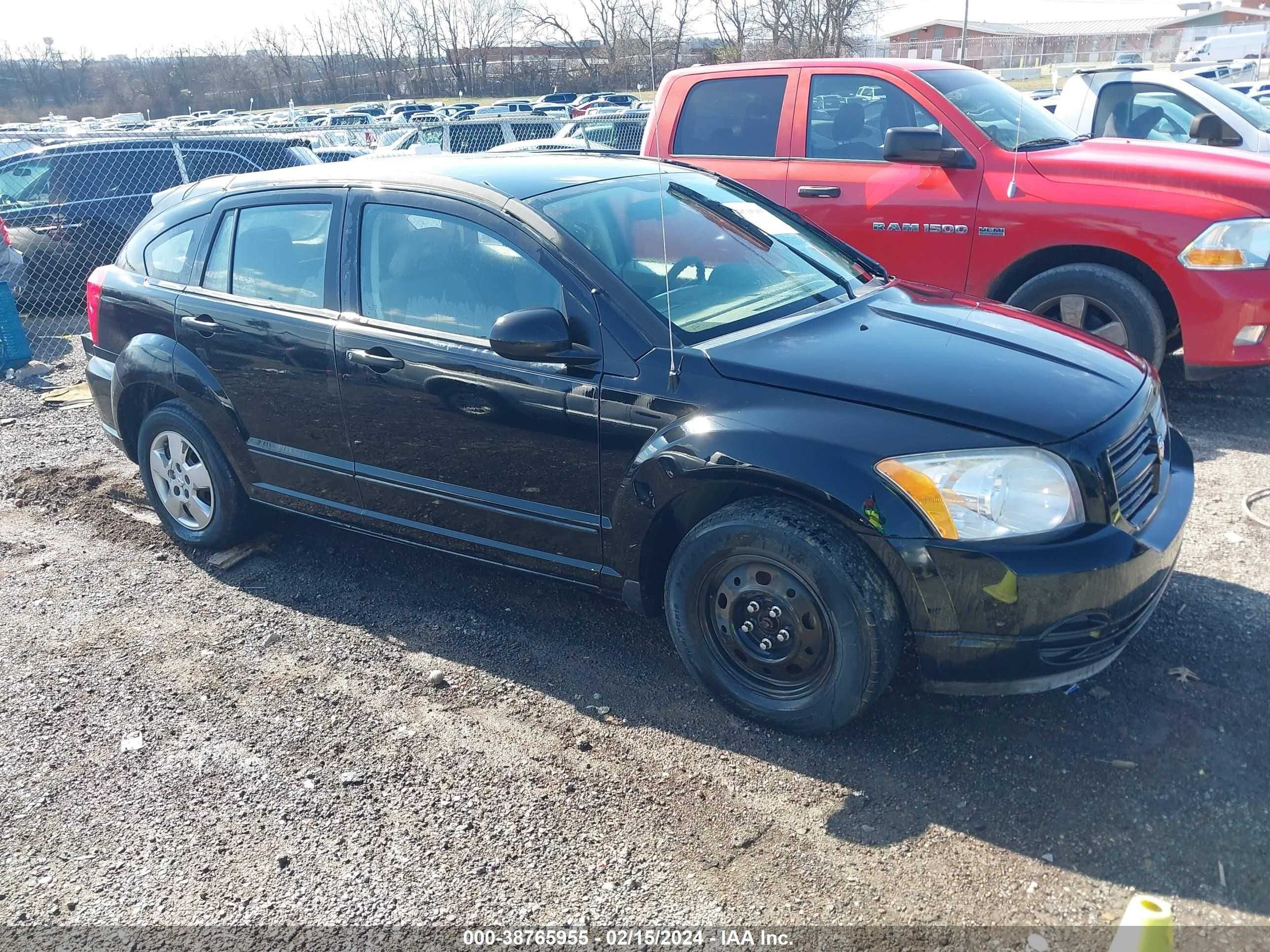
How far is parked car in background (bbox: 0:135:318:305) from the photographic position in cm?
1111

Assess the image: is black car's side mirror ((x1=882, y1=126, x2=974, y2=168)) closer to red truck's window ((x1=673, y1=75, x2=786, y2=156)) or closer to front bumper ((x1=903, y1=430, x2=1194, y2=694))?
red truck's window ((x1=673, y1=75, x2=786, y2=156))

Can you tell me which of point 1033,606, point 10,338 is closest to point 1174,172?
point 1033,606

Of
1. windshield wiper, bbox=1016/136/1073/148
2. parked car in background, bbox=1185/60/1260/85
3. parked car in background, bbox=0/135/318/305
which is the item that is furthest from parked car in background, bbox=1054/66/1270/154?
parked car in background, bbox=1185/60/1260/85

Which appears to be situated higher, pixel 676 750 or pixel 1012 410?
pixel 1012 410

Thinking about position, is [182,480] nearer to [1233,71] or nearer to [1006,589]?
[1006,589]

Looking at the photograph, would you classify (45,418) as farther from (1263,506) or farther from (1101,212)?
(1263,506)

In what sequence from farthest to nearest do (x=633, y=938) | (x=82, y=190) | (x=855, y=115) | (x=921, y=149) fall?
(x=82, y=190)
(x=855, y=115)
(x=921, y=149)
(x=633, y=938)

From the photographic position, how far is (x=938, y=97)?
6137mm

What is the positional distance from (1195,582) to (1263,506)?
3.23ft

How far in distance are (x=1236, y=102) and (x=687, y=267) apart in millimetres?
7795

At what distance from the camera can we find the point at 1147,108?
8.60 m

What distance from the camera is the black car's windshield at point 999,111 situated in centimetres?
609

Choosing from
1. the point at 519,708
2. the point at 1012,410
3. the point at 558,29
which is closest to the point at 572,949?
the point at 519,708

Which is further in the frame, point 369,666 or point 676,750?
point 369,666
